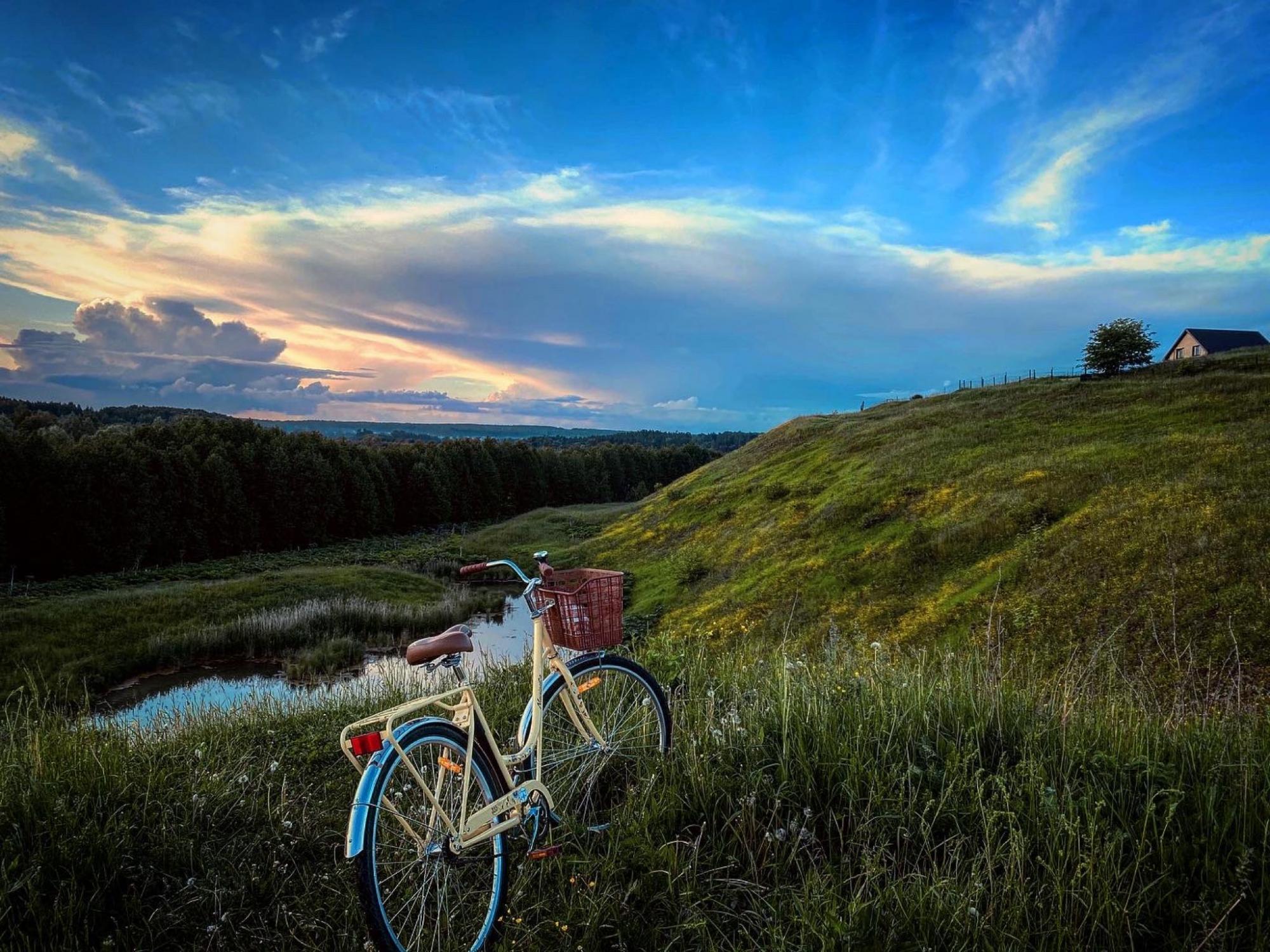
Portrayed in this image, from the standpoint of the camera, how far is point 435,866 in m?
3.61

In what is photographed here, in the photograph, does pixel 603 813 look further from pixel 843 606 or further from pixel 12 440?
pixel 12 440

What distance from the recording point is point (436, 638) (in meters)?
3.61

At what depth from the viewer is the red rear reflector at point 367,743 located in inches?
127

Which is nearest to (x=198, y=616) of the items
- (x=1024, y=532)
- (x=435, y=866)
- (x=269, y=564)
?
(x=269, y=564)

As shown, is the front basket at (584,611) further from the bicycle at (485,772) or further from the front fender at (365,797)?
the front fender at (365,797)

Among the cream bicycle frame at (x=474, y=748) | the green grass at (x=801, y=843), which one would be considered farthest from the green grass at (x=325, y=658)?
the cream bicycle frame at (x=474, y=748)

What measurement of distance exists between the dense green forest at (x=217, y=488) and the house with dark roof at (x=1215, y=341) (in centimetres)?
8106

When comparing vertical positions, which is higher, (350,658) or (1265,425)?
(1265,425)

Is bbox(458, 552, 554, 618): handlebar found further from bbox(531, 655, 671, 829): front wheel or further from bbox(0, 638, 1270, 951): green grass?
bbox(0, 638, 1270, 951): green grass

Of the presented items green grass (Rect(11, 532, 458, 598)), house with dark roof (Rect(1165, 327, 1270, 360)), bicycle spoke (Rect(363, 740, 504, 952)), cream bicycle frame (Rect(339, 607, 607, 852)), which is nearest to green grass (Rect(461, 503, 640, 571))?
green grass (Rect(11, 532, 458, 598))

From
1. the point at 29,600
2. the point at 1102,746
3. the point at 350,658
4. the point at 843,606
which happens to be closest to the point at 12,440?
the point at 29,600

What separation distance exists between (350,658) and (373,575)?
18811mm

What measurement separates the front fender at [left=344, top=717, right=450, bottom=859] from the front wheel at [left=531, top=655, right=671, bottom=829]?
124 cm

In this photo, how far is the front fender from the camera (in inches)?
120
